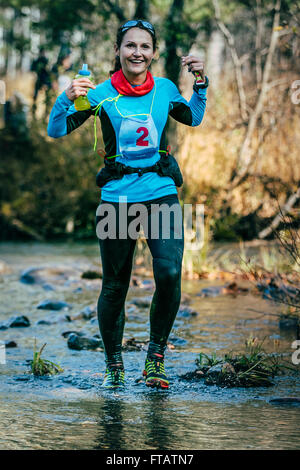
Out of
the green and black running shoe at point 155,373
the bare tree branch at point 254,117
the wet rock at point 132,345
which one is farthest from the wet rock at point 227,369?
the bare tree branch at point 254,117

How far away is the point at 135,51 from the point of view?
4.62 meters

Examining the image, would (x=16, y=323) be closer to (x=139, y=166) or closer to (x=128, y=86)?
(x=139, y=166)

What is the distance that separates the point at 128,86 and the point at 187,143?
7.72 metres

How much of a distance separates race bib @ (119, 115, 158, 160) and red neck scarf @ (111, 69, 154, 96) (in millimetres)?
155

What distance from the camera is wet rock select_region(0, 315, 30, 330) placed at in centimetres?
668

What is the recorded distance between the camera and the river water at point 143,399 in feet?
12.0

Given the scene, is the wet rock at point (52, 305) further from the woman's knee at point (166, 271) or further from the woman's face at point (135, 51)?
the woman's face at point (135, 51)

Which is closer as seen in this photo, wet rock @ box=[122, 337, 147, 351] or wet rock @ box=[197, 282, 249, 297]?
wet rock @ box=[122, 337, 147, 351]

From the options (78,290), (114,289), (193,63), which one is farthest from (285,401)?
(78,290)

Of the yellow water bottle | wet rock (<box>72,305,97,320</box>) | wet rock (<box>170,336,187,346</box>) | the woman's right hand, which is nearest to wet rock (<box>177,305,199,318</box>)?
wet rock (<box>72,305,97,320</box>)

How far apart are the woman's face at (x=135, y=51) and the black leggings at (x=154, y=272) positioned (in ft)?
2.50

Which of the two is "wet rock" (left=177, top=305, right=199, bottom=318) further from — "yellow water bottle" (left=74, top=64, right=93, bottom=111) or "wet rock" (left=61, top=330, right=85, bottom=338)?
"yellow water bottle" (left=74, top=64, right=93, bottom=111)

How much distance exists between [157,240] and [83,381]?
3.34 ft

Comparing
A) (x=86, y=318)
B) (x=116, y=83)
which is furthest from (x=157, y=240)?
(x=86, y=318)
